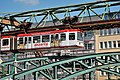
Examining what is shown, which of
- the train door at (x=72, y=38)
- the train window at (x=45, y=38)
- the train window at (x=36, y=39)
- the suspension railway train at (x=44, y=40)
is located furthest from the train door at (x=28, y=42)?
the train door at (x=72, y=38)

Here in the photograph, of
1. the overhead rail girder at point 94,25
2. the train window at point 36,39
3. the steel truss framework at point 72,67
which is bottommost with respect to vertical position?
the steel truss framework at point 72,67

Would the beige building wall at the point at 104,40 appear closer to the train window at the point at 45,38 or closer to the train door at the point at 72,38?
the train window at the point at 45,38

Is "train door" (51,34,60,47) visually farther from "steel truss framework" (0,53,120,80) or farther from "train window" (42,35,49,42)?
"steel truss framework" (0,53,120,80)

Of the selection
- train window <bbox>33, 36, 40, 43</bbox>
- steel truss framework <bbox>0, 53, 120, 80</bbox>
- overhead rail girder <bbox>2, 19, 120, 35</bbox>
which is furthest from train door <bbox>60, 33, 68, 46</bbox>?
train window <bbox>33, 36, 40, 43</bbox>

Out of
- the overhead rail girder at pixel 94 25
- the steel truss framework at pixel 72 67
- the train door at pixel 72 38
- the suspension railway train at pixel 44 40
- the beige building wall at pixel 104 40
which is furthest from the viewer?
the beige building wall at pixel 104 40

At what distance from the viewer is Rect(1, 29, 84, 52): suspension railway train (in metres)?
28.8

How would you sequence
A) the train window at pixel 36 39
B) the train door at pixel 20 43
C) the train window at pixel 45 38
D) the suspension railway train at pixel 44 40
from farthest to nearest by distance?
the train door at pixel 20 43 < the train window at pixel 36 39 < the train window at pixel 45 38 < the suspension railway train at pixel 44 40

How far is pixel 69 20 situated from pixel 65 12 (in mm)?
2732

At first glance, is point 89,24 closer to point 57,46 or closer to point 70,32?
point 70,32

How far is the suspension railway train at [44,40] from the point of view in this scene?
94.4 ft

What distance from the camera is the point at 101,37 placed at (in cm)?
6159

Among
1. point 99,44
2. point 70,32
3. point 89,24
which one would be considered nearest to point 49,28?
point 70,32

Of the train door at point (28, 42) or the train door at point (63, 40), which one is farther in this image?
the train door at point (28, 42)

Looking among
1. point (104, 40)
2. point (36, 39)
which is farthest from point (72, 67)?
point (104, 40)
